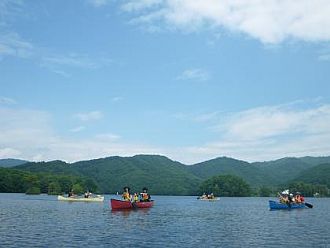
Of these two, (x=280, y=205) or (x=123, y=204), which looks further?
(x=280, y=205)

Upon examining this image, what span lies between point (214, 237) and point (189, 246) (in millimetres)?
7588

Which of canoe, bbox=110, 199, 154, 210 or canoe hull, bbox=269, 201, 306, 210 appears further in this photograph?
canoe hull, bbox=269, 201, 306, 210

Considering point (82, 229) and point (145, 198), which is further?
point (145, 198)

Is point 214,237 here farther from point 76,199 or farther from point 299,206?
point 76,199

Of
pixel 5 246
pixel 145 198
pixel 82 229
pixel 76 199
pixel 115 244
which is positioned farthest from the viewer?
pixel 76 199

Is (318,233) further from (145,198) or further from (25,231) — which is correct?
Answer: (145,198)

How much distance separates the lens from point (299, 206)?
96812 millimetres

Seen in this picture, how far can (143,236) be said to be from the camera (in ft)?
137

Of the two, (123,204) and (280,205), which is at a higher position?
(123,204)

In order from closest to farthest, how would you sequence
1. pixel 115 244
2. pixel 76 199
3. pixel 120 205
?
pixel 115 244 → pixel 120 205 → pixel 76 199

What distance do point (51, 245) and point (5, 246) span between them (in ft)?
11.1

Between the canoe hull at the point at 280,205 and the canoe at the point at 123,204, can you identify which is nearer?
the canoe at the point at 123,204

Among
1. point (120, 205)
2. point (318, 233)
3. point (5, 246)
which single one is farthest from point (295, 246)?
point (120, 205)

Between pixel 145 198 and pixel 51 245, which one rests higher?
pixel 145 198
